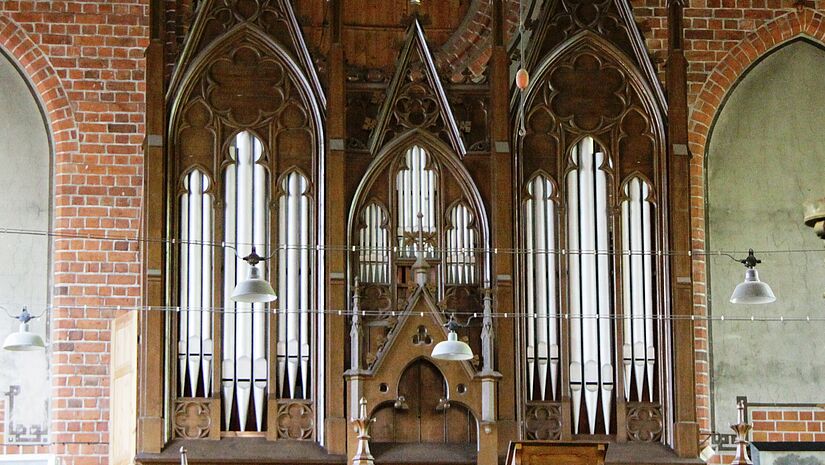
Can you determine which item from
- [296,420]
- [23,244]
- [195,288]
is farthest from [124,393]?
[23,244]

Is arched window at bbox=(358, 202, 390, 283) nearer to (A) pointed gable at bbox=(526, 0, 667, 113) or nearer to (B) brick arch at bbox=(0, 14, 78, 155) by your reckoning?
(A) pointed gable at bbox=(526, 0, 667, 113)

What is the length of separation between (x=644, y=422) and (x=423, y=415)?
1.80 meters

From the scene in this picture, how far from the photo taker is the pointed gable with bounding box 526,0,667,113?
14320 millimetres

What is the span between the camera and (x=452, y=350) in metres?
12.8

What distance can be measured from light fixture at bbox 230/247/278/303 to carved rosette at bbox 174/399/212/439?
1.24m

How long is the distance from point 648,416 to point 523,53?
3.16 metres

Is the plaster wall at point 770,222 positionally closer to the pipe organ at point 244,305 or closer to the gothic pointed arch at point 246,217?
the gothic pointed arch at point 246,217

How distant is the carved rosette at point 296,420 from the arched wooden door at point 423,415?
520 mm

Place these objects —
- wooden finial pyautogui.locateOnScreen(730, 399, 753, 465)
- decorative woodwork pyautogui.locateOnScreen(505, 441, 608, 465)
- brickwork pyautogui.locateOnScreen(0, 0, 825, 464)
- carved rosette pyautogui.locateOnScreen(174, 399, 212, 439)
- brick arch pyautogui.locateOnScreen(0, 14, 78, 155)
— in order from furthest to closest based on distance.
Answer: brick arch pyautogui.locateOnScreen(0, 14, 78, 155) < brickwork pyautogui.locateOnScreen(0, 0, 825, 464) < carved rosette pyautogui.locateOnScreen(174, 399, 212, 439) < wooden finial pyautogui.locateOnScreen(730, 399, 753, 465) < decorative woodwork pyautogui.locateOnScreen(505, 441, 608, 465)

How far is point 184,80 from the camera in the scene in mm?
14070

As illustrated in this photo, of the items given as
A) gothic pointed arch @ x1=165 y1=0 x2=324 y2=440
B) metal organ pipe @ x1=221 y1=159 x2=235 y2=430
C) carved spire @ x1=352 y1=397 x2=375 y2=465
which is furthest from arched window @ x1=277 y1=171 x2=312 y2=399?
carved spire @ x1=352 y1=397 x2=375 y2=465

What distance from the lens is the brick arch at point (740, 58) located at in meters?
15.1

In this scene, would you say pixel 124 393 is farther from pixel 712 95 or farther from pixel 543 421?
pixel 712 95

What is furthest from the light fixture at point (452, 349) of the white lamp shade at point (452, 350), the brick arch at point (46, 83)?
the brick arch at point (46, 83)
